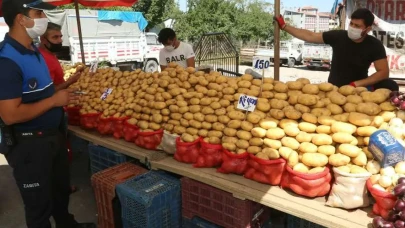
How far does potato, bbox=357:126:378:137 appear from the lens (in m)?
2.22

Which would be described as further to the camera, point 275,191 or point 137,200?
point 137,200

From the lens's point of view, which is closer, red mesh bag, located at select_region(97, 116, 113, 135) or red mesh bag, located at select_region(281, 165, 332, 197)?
red mesh bag, located at select_region(281, 165, 332, 197)

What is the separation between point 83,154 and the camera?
18.6ft

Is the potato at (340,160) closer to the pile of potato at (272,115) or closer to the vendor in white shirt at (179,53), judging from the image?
the pile of potato at (272,115)

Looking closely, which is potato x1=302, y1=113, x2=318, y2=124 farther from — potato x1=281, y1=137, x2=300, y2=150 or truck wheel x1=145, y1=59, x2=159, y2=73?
truck wheel x1=145, y1=59, x2=159, y2=73

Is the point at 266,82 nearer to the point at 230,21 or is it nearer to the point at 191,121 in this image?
the point at 191,121

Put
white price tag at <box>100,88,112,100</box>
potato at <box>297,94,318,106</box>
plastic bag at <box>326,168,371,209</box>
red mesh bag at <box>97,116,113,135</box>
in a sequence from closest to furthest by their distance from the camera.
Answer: plastic bag at <box>326,168,371,209</box> < potato at <box>297,94,318,106</box> < red mesh bag at <box>97,116,113,135</box> < white price tag at <box>100,88,112,100</box>

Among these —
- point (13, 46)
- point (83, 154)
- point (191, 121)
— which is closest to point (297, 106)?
point (191, 121)

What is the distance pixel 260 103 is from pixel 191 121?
24.7 inches

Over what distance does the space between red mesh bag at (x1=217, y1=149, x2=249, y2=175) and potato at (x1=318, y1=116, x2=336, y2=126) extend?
1.93 feet

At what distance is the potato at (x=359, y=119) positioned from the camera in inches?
90.0

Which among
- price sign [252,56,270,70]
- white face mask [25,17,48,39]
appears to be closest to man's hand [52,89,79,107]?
white face mask [25,17,48,39]

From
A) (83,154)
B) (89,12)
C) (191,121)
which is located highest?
(89,12)

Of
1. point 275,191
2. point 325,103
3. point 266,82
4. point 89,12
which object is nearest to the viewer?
point 275,191
